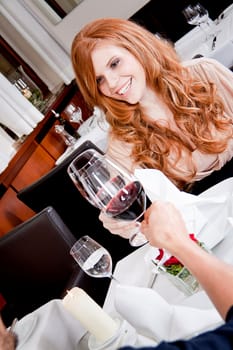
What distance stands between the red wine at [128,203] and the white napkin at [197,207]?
97 mm

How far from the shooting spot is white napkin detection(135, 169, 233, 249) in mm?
1151

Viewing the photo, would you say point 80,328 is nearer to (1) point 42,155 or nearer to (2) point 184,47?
(1) point 42,155

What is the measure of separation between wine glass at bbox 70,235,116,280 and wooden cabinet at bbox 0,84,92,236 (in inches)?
74.8

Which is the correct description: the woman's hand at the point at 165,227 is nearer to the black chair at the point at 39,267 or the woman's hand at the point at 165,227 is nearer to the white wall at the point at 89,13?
the black chair at the point at 39,267

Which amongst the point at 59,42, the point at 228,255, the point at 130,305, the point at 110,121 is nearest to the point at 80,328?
the point at 130,305

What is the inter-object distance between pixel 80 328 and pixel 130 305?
0.82ft

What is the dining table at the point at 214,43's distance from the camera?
2785mm

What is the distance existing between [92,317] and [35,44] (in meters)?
4.30

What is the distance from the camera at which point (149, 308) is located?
2.96 ft

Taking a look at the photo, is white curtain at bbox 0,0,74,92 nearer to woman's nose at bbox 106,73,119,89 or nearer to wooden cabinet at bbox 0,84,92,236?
wooden cabinet at bbox 0,84,92,236

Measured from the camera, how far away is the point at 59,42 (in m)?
5.12

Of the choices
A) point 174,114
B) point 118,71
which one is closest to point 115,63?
point 118,71

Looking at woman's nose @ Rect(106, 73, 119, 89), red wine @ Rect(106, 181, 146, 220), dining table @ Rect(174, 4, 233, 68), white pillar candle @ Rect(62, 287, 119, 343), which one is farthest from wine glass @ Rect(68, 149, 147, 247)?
dining table @ Rect(174, 4, 233, 68)

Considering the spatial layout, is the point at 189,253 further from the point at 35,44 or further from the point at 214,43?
the point at 35,44
